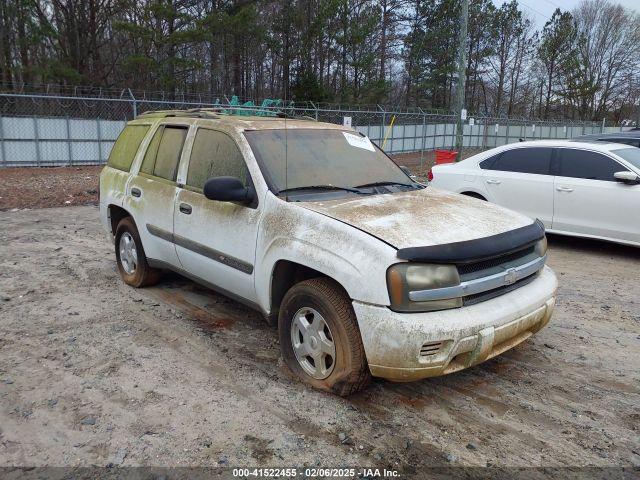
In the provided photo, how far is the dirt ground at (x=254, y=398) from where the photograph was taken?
3.02 m

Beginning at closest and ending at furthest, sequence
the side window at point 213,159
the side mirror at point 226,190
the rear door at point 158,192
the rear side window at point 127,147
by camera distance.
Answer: the side mirror at point 226,190, the side window at point 213,159, the rear door at point 158,192, the rear side window at point 127,147

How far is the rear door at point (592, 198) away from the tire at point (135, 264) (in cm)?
546

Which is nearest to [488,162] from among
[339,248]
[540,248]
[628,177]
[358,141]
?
[628,177]

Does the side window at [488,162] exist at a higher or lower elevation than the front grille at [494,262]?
higher

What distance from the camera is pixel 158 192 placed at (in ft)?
16.4

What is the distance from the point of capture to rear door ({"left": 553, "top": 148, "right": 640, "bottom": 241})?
703cm

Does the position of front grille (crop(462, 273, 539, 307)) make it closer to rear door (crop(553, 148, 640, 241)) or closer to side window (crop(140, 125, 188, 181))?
side window (crop(140, 125, 188, 181))

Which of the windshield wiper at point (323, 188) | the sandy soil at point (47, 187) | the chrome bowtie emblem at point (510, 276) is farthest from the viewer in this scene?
the sandy soil at point (47, 187)

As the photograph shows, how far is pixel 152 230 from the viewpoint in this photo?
Answer: 513cm

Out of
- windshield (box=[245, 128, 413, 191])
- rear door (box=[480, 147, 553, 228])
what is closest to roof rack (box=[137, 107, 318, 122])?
windshield (box=[245, 128, 413, 191])

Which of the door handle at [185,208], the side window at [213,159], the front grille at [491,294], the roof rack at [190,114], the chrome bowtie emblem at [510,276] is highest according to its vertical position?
the roof rack at [190,114]

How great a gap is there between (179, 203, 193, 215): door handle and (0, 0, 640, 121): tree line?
24.8 m

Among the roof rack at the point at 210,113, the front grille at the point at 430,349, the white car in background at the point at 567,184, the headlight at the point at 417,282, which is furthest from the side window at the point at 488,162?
the front grille at the point at 430,349

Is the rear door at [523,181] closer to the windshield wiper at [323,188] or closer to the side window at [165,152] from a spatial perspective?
the windshield wiper at [323,188]
